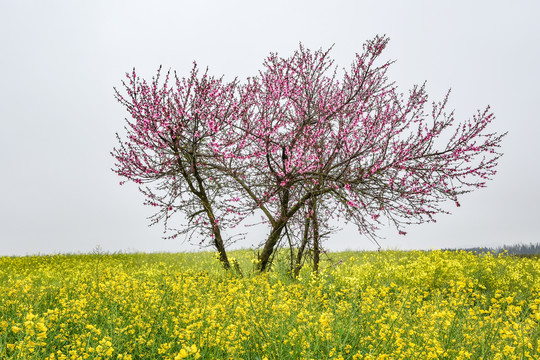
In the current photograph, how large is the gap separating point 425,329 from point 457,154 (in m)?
4.90

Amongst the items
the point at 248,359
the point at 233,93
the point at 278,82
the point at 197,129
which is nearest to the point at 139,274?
the point at 197,129

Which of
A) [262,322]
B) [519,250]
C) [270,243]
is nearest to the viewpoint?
[262,322]

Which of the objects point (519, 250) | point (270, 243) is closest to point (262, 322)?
point (270, 243)

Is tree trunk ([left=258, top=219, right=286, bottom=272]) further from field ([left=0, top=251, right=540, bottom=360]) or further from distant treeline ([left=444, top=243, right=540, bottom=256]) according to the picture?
distant treeline ([left=444, top=243, right=540, bottom=256])

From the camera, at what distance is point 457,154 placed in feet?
27.8

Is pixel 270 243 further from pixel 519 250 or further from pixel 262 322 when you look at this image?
pixel 519 250

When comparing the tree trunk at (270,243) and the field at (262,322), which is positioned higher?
the tree trunk at (270,243)

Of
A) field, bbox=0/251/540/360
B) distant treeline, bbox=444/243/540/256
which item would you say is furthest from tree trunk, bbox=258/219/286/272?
distant treeline, bbox=444/243/540/256

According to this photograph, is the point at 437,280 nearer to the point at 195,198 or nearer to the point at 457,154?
the point at 457,154

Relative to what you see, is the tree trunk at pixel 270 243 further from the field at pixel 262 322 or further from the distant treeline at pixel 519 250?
the distant treeline at pixel 519 250

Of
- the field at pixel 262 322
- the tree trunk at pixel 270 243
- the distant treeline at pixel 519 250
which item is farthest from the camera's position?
the distant treeline at pixel 519 250

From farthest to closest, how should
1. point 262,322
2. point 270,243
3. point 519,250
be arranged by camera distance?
point 519,250 < point 270,243 < point 262,322

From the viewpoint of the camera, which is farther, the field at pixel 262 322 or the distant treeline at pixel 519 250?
the distant treeline at pixel 519 250

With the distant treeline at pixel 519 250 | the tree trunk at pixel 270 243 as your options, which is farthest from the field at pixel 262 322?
the distant treeline at pixel 519 250
